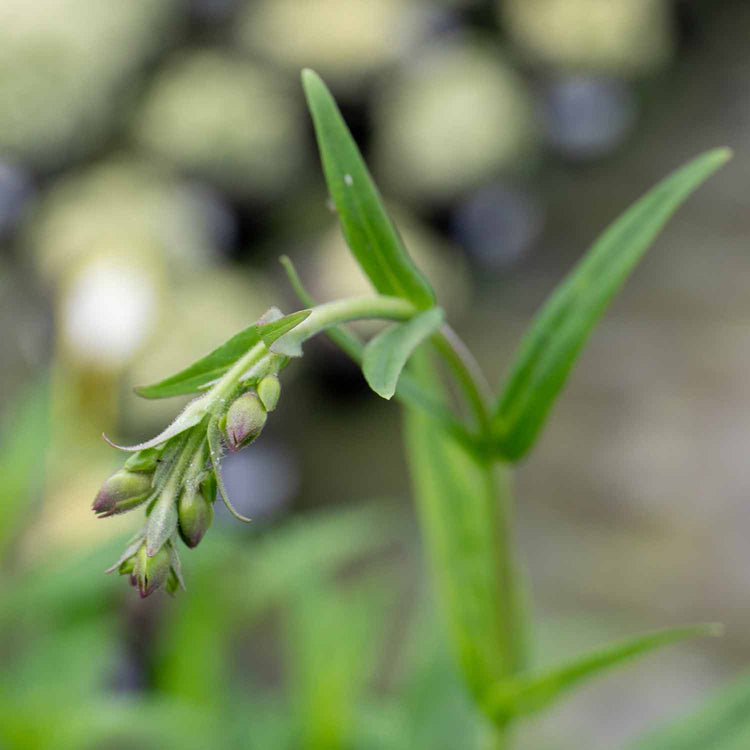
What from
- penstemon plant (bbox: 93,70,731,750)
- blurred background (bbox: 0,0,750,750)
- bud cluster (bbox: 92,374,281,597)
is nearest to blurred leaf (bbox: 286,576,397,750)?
blurred background (bbox: 0,0,750,750)

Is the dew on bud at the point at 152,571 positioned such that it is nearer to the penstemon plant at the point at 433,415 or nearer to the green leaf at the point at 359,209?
the penstemon plant at the point at 433,415

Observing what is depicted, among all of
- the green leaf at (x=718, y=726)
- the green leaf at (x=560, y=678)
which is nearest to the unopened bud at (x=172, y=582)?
the green leaf at (x=560, y=678)

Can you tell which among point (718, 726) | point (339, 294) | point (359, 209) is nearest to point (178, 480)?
point (359, 209)

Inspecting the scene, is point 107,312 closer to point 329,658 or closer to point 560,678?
point 329,658

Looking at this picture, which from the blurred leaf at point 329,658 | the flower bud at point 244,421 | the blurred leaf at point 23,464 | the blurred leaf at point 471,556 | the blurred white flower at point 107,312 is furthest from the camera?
the blurred white flower at point 107,312

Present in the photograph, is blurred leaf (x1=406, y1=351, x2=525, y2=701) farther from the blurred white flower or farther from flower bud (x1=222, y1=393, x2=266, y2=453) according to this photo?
the blurred white flower

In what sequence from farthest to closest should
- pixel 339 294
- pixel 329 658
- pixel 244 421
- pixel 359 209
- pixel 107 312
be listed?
pixel 339 294 → pixel 107 312 → pixel 329 658 → pixel 359 209 → pixel 244 421

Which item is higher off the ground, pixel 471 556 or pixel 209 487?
pixel 209 487
